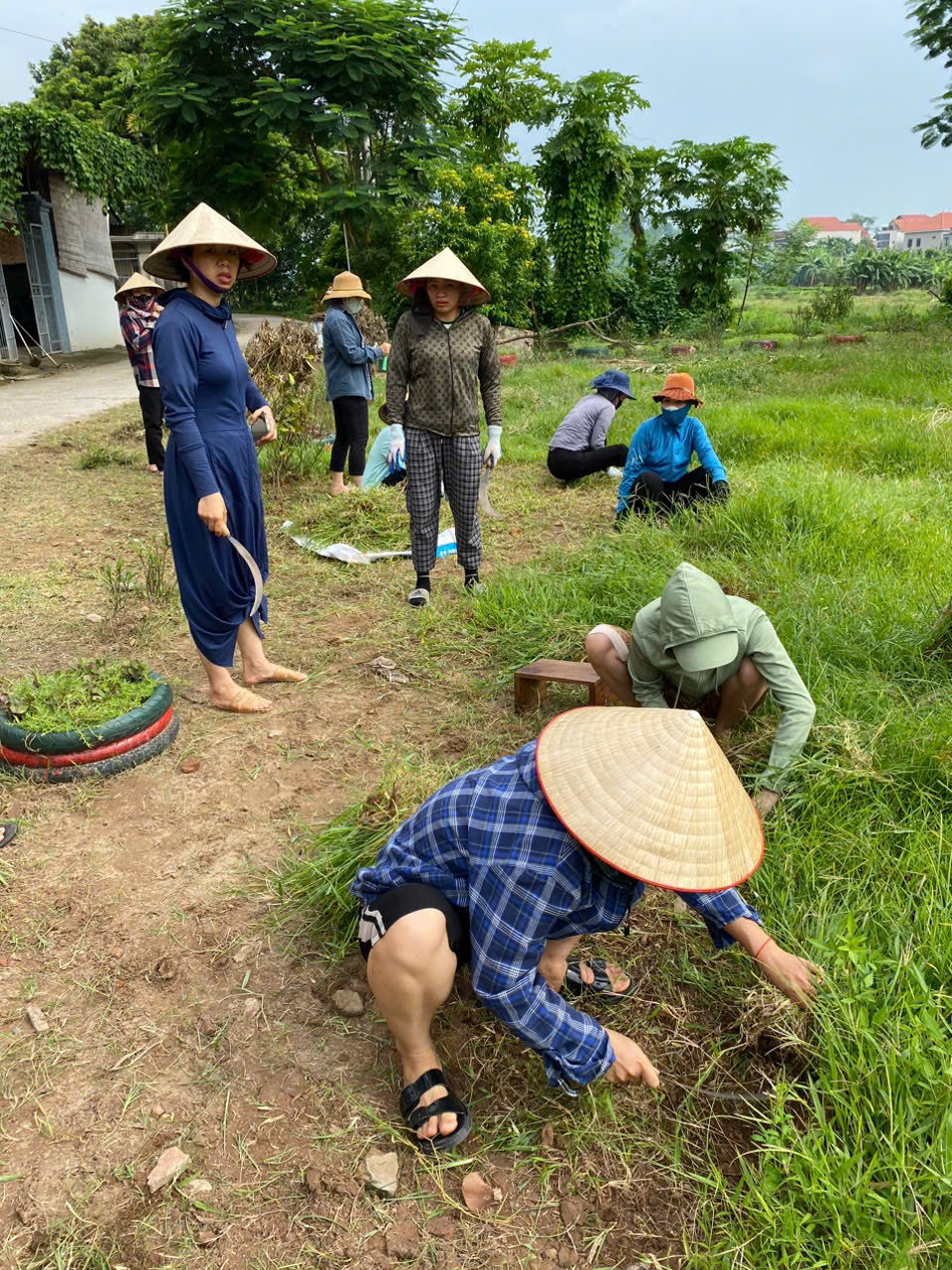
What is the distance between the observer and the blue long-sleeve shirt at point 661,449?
16.1 feet

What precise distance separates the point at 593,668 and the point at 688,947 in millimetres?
1131

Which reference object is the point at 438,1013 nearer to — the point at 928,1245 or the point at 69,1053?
the point at 69,1053

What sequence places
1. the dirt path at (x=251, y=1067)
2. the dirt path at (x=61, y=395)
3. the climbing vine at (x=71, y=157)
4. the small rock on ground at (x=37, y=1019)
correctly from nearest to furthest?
the dirt path at (x=251, y=1067) → the small rock on ground at (x=37, y=1019) → the dirt path at (x=61, y=395) → the climbing vine at (x=71, y=157)

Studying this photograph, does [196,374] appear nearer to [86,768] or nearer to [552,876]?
[86,768]

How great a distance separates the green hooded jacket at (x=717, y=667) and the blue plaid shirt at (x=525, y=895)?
815mm

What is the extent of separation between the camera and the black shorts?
1614mm

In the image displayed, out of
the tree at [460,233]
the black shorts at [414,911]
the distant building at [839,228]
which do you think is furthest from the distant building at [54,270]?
the distant building at [839,228]

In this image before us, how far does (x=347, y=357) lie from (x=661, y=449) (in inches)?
91.2

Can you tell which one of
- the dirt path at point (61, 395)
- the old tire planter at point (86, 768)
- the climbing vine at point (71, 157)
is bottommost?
the old tire planter at point (86, 768)

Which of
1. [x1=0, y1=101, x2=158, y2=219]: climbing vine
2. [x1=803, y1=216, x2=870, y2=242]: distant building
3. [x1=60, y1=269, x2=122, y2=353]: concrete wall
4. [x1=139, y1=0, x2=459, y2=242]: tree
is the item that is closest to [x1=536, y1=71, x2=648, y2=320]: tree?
[x1=139, y1=0, x2=459, y2=242]: tree

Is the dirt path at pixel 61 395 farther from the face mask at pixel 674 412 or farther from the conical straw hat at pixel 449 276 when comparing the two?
the face mask at pixel 674 412

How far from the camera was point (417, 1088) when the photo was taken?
5.57 feet

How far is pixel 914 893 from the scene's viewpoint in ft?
6.64

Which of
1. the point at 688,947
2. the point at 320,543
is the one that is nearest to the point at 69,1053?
the point at 688,947
